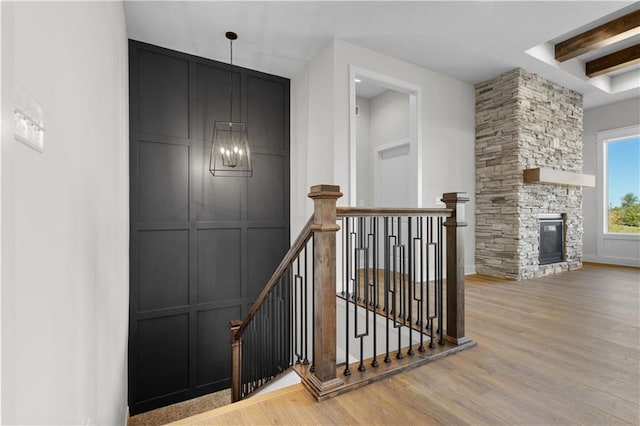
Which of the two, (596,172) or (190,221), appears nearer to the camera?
(190,221)

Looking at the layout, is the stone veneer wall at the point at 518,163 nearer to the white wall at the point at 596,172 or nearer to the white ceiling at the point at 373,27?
the white ceiling at the point at 373,27

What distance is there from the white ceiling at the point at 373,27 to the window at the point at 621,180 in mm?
2760

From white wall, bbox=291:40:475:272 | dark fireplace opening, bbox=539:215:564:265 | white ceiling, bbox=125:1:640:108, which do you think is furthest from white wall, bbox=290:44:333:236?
dark fireplace opening, bbox=539:215:564:265

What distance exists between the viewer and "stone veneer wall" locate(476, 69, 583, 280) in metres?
4.17

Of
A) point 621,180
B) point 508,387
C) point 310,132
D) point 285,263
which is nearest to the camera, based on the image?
point 508,387

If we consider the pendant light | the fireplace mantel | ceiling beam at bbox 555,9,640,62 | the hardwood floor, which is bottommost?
the hardwood floor

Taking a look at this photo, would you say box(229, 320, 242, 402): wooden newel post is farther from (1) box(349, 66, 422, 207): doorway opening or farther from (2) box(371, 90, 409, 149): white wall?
(2) box(371, 90, 409, 149): white wall

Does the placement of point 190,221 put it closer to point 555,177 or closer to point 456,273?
point 456,273

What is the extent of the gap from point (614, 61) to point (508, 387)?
5037 millimetres

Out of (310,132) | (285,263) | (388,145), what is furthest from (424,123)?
(285,263)

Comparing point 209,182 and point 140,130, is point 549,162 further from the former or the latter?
point 140,130

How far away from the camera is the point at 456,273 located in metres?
2.08

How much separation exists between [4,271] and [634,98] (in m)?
7.90

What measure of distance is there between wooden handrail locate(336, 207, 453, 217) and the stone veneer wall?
2805 mm
